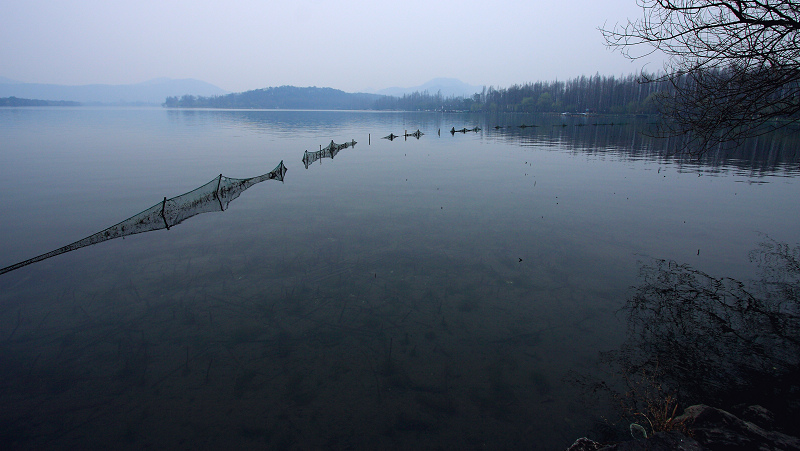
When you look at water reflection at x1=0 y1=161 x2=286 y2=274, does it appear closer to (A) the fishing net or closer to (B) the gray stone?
(A) the fishing net

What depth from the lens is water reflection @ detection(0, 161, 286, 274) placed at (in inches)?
531

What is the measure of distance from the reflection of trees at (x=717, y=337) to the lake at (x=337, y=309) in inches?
23.4

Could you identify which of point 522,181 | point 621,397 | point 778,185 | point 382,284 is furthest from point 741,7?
point 778,185

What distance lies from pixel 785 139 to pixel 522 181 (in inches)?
2068

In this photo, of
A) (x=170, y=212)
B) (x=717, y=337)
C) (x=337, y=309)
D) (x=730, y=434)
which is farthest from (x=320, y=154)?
(x=730, y=434)

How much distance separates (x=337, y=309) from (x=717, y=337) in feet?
29.4

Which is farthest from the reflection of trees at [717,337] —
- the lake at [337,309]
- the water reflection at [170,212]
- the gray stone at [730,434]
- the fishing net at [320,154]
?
the fishing net at [320,154]

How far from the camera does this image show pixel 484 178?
27281 millimetres

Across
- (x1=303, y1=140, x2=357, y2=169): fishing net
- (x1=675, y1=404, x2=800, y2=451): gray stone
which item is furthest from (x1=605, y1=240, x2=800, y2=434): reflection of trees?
(x1=303, y1=140, x2=357, y2=169): fishing net

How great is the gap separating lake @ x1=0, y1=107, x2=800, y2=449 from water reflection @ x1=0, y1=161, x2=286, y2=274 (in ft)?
1.29

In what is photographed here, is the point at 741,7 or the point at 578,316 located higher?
the point at 741,7

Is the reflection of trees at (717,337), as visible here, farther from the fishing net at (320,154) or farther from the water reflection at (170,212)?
the fishing net at (320,154)

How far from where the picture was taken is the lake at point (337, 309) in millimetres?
6590

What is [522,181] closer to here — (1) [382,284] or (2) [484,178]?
(2) [484,178]
